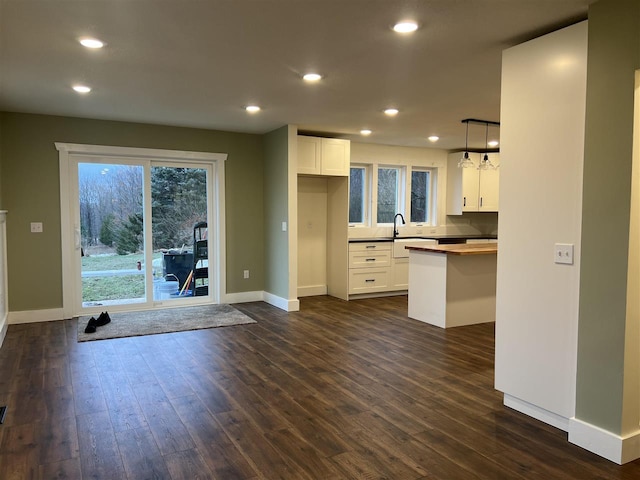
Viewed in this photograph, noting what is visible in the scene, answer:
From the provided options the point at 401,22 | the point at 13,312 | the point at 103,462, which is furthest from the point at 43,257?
the point at 401,22

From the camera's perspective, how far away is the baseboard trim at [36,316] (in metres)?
5.26

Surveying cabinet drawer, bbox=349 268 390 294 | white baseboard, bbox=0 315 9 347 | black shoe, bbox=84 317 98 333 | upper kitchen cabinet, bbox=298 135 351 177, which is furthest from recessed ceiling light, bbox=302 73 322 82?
white baseboard, bbox=0 315 9 347

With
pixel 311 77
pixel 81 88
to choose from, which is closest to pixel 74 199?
pixel 81 88

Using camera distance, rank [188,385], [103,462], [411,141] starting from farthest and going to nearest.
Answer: [411,141]
[188,385]
[103,462]

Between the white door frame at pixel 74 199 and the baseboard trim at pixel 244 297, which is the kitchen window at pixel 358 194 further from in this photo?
the white door frame at pixel 74 199

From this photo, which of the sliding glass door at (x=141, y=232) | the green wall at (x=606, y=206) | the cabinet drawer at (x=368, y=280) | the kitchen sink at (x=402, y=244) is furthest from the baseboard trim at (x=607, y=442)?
the sliding glass door at (x=141, y=232)

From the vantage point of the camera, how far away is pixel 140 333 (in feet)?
16.1

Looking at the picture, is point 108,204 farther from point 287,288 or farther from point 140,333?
point 287,288

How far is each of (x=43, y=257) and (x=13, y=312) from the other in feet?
2.22

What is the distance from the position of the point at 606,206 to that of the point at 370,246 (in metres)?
4.59

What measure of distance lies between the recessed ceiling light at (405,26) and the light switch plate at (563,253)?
1.50m

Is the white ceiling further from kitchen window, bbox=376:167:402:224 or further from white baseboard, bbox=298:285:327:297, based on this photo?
white baseboard, bbox=298:285:327:297

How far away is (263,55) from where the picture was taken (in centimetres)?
322

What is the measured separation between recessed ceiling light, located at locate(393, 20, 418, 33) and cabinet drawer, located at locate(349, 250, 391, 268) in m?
4.25
